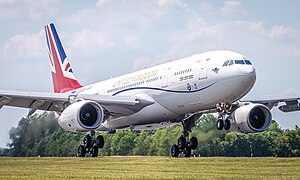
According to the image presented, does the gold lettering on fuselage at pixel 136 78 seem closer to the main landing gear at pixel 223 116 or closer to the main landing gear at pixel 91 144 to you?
the main landing gear at pixel 91 144

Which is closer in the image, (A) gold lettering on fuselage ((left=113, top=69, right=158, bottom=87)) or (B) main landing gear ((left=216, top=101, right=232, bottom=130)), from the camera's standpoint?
(B) main landing gear ((left=216, top=101, right=232, bottom=130))

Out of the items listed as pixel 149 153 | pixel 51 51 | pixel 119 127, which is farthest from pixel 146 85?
pixel 51 51

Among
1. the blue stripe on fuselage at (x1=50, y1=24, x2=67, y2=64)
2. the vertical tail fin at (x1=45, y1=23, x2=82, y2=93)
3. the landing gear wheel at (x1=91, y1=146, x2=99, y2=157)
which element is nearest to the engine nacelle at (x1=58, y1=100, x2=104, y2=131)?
the landing gear wheel at (x1=91, y1=146, x2=99, y2=157)

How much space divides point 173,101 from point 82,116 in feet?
16.5

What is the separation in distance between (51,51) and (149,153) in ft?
39.7

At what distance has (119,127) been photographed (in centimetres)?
4116

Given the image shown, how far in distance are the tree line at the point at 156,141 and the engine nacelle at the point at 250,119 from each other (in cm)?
307

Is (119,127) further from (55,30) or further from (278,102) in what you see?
(55,30)

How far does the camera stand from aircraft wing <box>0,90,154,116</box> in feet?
123

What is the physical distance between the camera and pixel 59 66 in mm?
51312

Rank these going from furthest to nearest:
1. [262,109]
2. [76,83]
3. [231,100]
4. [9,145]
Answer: [76,83], [9,145], [262,109], [231,100]

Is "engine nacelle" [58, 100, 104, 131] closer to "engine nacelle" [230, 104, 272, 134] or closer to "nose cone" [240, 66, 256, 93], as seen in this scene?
"engine nacelle" [230, 104, 272, 134]

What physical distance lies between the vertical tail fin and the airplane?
21.0ft

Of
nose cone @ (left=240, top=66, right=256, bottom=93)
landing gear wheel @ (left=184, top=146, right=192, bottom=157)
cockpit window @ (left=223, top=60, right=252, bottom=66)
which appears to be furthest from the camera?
landing gear wheel @ (left=184, top=146, right=192, bottom=157)
